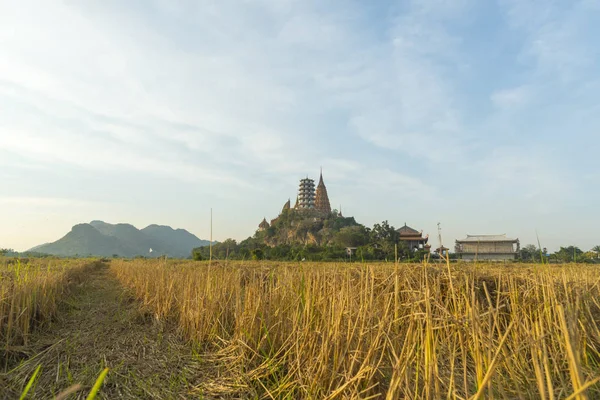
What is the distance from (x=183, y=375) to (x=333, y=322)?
4.83 feet

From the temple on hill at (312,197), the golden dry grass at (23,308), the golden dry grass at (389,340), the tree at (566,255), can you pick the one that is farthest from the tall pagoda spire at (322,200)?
the golden dry grass at (389,340)

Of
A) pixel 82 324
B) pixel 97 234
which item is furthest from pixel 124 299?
pixel 97 234

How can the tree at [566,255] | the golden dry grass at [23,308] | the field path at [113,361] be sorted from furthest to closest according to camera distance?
the tree at [566,255]
the golden dry grass at [23,308]
the field path at [113,361]

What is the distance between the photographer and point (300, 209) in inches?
3115

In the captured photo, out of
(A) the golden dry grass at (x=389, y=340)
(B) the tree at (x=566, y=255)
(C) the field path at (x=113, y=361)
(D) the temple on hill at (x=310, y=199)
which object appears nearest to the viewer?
(A) the golden dry grass at (x=389, y=340)

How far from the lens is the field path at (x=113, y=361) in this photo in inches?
94.4

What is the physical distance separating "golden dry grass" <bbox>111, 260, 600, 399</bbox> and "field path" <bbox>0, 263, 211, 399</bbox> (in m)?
0.22

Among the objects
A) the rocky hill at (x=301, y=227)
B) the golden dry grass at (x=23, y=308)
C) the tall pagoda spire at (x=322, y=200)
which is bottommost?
the golden dry grass at (x=23, y=308)

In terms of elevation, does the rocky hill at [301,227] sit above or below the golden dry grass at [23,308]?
above

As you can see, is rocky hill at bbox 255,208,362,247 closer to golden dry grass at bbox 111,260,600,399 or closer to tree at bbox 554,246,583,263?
tree at bbox 554,246,583,263

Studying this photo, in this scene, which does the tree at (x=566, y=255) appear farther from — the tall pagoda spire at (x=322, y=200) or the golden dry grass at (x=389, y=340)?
the tall pagoda spire at (x=322, y=200)

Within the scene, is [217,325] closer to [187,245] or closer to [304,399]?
[304,399]

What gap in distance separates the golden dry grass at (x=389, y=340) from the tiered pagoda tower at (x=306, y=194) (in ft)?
263

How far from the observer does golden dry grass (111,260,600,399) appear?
3.69 ft
